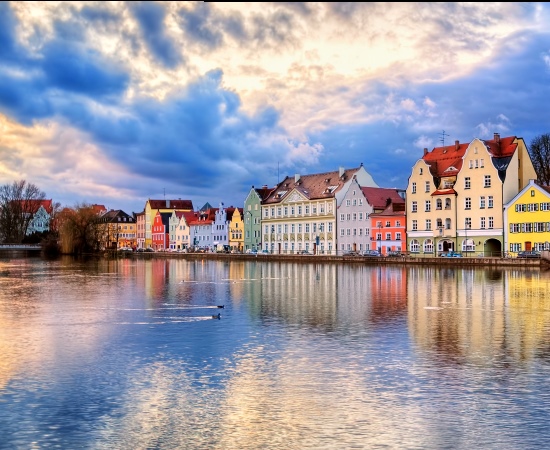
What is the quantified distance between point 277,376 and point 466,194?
7213 centimetres

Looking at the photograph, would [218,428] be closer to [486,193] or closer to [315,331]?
[315,331]

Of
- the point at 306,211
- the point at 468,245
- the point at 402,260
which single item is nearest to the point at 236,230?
the point at 306,211

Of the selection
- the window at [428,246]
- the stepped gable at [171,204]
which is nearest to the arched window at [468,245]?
the window at [428,246]

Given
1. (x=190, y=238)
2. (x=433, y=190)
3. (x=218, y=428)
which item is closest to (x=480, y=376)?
(x=218, y=428)

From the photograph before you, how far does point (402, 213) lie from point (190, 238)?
235 feet

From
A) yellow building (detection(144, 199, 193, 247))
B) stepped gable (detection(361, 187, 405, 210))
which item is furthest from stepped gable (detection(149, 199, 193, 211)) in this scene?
stepped gable (detection(361, 187, 405, 210))

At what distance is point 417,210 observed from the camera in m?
91.1

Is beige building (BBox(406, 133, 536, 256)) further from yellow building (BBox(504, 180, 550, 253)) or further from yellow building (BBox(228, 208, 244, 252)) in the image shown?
yellow building (BBox(228, 208, 244, 252))

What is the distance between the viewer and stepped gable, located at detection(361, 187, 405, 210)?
103000mm

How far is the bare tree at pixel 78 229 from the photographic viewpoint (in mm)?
133125

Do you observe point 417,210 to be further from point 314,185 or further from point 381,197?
point 314,185

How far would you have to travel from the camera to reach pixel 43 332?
24734 millimetres

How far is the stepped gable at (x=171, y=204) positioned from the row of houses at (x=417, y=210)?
43440mm

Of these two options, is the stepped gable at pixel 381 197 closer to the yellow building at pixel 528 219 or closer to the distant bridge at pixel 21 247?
the yellow building at pixel 528 219
